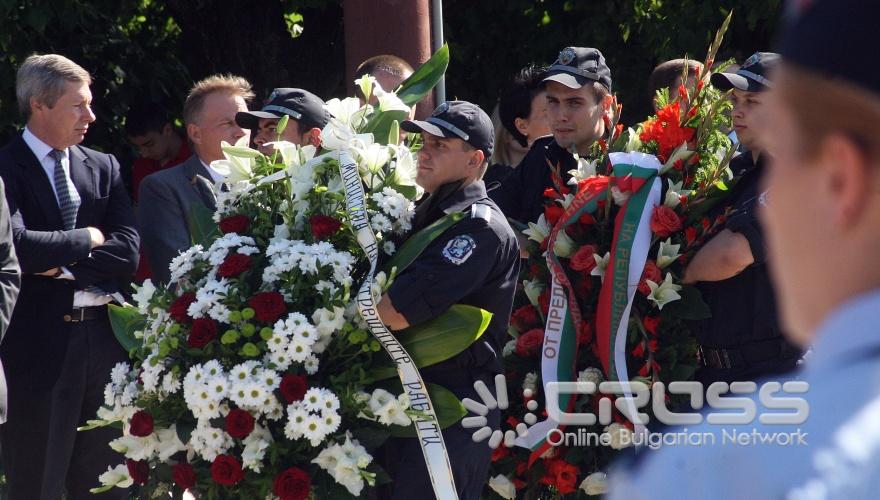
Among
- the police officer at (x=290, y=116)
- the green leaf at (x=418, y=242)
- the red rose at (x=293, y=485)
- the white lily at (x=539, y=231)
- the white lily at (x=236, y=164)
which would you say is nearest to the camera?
the red rose at (x=293, y=485)

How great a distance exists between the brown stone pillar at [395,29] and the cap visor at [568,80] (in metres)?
1.27

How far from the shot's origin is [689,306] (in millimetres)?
4352

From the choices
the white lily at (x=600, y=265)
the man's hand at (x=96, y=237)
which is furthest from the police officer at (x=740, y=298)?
the man's hand at (x=96, y=237)

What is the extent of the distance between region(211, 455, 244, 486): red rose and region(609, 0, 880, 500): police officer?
3025 millimetres

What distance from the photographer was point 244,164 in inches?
165

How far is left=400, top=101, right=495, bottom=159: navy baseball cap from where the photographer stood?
4.21 meters

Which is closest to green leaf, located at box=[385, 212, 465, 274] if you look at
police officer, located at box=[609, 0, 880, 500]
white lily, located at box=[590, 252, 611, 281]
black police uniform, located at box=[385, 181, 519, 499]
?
black police uniform, located at box=[385, 181, 519, 499]

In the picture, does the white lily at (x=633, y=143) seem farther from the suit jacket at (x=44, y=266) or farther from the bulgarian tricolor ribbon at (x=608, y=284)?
the suit jacket at (x=44, y=266)

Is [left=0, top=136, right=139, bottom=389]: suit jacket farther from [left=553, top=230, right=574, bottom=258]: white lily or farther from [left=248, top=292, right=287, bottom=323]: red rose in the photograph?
[left=553, top=230, right=574, bottom=258]: white lily

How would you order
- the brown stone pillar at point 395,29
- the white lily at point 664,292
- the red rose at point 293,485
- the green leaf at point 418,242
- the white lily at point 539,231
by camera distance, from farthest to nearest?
the brown stone pillar at point 395,29
the white lily at point 539,231
the white lily at point 664,292
the green leaf at point 418,242
the red rose at point 293,485

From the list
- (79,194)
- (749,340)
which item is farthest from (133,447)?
(749,340)

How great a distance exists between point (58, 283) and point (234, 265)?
1.54m

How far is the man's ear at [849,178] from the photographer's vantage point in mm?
777

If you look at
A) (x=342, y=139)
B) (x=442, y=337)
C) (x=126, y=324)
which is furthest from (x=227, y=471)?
(x=342, y=139)
